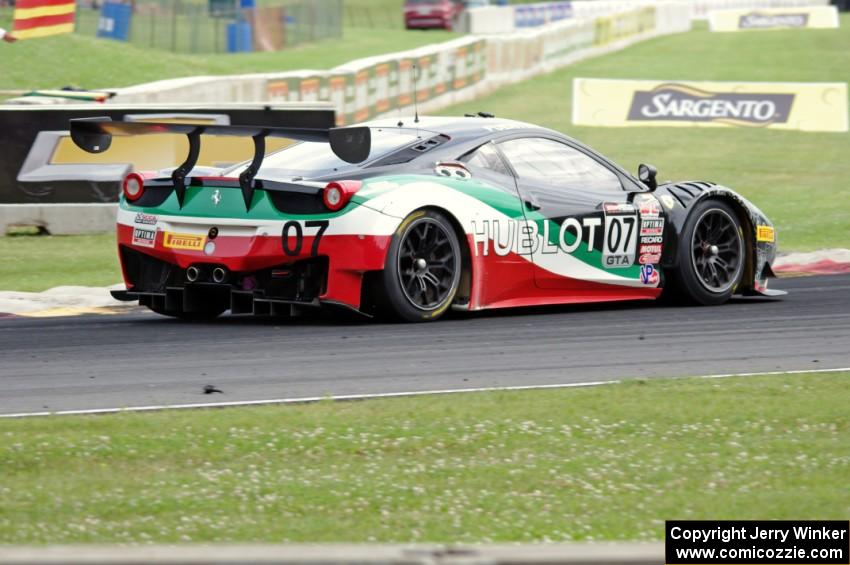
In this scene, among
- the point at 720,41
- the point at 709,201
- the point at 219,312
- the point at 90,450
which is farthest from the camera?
the point at 720,41

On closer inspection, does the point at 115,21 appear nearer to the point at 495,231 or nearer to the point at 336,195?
the point at 495,231

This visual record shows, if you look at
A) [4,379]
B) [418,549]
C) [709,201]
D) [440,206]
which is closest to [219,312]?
[440,206]

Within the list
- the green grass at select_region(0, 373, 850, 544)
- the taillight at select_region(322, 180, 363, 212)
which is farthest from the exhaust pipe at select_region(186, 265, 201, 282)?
the green grass at select_region(0, 373, 850, 544)

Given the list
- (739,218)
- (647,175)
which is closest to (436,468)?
(647,175)

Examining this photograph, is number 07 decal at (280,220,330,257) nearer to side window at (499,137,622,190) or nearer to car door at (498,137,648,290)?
car door at (498,137,648,290)

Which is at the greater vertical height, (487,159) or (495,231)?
(487,159)

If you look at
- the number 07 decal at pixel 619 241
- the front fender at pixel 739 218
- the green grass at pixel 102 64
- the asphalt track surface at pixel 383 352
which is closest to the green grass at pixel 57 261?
the asphalt track surface at pixel 383 352

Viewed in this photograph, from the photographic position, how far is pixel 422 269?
9484 mm

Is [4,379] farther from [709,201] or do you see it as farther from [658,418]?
[709,201]

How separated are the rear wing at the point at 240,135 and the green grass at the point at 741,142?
7.39 meters

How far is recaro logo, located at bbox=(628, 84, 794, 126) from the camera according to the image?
28906 mm

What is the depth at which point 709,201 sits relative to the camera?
36.2ft

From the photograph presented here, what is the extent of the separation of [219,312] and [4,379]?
2.55 meters

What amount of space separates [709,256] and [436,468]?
5.62 m
